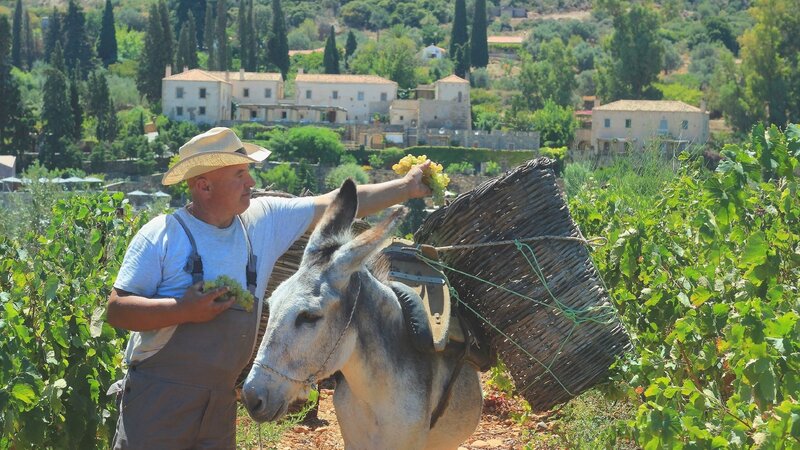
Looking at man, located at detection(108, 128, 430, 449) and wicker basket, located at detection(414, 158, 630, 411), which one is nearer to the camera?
man, located at detection(108, 128, 430, 449)

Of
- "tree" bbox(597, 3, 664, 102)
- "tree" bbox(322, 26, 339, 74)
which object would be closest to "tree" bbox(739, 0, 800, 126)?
"tree" bbox(597, 3, 664, 102)

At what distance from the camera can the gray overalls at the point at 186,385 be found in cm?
498

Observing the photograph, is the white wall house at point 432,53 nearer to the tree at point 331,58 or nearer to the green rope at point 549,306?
the tree at point 331,58

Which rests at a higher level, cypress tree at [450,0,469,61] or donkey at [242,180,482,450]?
cypress tree at [450,0,469,61]

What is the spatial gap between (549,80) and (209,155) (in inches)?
3493

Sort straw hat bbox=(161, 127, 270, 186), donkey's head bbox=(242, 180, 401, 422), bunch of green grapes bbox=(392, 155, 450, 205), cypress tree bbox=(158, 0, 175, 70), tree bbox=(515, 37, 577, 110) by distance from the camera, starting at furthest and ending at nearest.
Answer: cypress tree bbox=(158, 0, 175, 70)
tree bbox=(515, 37, 577, 110)
bunch of green grapes bbox=(392, 155, 450, 205)
straw hat bbox=(161, 127, 270, 186)
donkey's head bbox=(242, 180, 401, 422)

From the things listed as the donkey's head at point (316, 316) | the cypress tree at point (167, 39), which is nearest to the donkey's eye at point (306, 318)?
the donkey's head at point (316, 316)

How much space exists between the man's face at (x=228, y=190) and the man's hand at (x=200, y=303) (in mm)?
365

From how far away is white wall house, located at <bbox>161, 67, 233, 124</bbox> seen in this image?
88375mm

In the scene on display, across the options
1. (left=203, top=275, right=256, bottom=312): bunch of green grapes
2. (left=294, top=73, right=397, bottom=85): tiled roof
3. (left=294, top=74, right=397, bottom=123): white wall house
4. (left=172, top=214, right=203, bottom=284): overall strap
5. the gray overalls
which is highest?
(left=172, top=214, right=203, bottom=284): overall strap

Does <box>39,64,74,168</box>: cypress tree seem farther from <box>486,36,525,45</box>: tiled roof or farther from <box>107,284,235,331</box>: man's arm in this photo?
<box>107,284,235,331</box>: man's arm

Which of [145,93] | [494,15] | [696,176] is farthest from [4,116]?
[494,15]

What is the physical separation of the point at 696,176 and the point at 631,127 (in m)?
70.8

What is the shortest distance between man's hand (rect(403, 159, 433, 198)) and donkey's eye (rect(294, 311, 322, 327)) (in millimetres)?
1014
